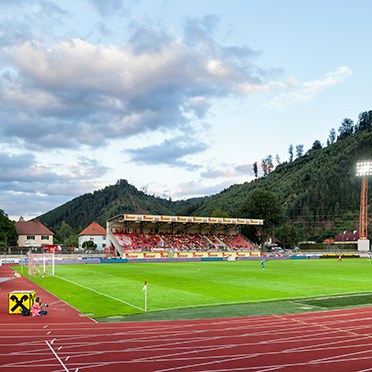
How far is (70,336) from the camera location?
17.0 meters

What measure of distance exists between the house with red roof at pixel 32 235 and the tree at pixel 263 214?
58.8 meters

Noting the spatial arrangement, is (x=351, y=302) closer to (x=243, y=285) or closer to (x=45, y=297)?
(x=243, y=285)

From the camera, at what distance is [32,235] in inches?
5202

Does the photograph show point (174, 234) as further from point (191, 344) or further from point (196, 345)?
point (196, 345)

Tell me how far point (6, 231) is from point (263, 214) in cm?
6568

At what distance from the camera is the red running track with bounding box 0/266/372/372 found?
43.2ft

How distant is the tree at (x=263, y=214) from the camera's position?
118m

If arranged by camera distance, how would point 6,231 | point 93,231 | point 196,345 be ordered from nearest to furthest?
point 196,345 < point 6,231 < point 93,231

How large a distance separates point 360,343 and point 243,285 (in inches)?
819

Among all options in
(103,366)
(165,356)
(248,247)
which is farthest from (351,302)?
(248,247)

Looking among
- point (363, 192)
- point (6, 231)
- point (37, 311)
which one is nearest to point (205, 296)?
point (37, 311)

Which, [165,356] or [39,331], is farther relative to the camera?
[39,331]

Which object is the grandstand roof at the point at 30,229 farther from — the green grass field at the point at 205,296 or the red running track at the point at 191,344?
the red running track at the point at 191,344

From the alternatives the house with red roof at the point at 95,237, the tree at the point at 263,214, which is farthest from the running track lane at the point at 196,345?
the house with red roof at the point at 95,237
